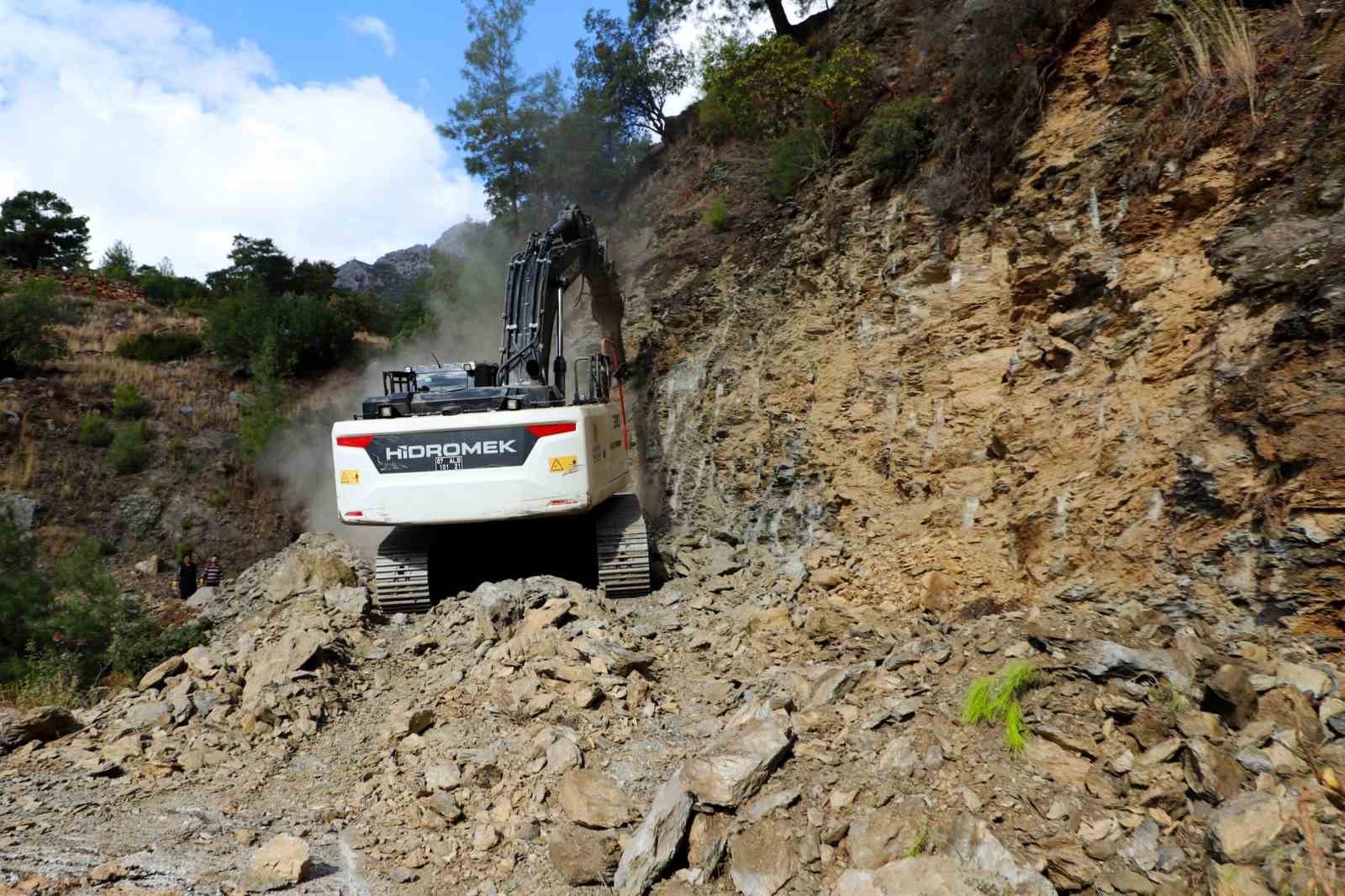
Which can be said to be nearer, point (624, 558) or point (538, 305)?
point (624, 558)

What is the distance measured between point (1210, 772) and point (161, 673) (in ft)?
22.9

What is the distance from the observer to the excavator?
7461 mm

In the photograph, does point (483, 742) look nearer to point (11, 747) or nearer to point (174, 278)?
point (11, 747)

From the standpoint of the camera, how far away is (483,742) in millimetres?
4926

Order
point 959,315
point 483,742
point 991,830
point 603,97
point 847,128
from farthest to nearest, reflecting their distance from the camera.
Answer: point 603,97
point 847,128
point 959,315
point 483,742
point 991,830

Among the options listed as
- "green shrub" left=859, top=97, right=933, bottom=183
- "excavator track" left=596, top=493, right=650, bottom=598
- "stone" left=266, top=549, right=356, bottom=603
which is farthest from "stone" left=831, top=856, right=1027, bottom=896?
"green shrub" left=859, top=97, right=933, bottom=183

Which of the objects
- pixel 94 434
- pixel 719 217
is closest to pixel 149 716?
pixel 719 217

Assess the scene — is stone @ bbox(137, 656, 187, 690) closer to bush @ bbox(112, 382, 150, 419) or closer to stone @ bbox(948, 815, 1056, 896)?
stone @ bbox(948, 815, 1056, 896)

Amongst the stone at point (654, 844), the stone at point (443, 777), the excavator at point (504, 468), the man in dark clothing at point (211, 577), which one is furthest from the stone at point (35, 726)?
the man in dark clothing at point (211, 577)

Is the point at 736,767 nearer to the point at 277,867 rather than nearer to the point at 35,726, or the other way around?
the point at 277,867

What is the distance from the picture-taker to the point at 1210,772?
3.01 m

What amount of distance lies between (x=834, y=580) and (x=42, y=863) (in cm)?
523

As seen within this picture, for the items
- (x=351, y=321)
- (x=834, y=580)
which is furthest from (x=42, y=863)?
(x=351, y=321)

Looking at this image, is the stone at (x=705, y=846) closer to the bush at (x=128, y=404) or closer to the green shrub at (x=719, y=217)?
the green shrub at (x=719, y=217)
